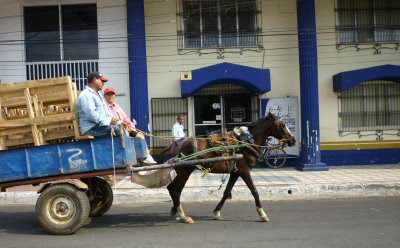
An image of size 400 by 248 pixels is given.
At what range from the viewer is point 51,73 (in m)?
14.4

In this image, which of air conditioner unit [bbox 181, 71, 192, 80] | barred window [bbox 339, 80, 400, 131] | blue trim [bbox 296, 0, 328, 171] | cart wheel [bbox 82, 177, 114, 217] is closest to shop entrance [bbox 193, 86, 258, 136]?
air conditioner unit [bbox 181, 71, 192, 80]

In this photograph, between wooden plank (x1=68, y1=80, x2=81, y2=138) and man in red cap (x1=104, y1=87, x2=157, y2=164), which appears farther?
man in red cap (x1=104, y1=87, x2=157, y2=164)

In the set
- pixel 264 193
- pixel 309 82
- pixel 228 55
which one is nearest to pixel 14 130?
pixel 264 193

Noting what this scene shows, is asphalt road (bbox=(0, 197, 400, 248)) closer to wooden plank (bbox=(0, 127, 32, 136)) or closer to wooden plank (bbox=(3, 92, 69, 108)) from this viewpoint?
wooden plank (bbox=(0, 127, 32, 136))

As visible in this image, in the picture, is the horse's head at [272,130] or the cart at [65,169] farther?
the horse's head at [272,130]

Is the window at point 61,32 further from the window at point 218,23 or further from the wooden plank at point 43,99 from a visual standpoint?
the wooden plank at point 43,99

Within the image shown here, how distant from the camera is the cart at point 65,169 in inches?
260

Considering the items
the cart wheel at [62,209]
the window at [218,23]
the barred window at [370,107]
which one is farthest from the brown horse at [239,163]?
the barred window at [370,107]

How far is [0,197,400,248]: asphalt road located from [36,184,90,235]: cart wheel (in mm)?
169

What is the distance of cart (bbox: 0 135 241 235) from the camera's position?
661 centimetres

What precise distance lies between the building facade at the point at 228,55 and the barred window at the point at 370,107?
0.03 m

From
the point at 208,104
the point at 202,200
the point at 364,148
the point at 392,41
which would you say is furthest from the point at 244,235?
the point at 392,41

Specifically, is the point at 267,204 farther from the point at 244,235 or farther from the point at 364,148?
the point at 364,148

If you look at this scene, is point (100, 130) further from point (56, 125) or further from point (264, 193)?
point (264, 193)
